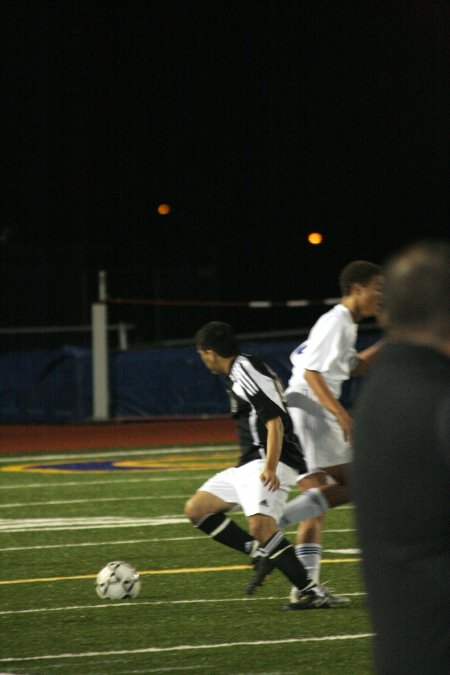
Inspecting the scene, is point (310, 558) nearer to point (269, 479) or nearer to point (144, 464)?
point (269, 479)

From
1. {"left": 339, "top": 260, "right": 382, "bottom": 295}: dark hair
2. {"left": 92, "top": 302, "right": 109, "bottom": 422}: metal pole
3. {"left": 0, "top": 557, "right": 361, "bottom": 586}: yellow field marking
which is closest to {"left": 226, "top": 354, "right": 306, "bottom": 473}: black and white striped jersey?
{"left": 339, "top": 260, "right": 382, "bottom": 295}: dark hair

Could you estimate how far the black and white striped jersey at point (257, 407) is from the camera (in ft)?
23.7

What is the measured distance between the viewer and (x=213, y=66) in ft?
121

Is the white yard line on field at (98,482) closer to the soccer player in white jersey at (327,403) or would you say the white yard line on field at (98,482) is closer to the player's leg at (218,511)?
the player's leg at (218,511)

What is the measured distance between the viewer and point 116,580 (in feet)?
25.1

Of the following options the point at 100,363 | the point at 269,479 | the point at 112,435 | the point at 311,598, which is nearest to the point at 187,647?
the point at 311,598

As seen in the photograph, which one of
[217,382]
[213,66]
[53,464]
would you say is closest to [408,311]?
[53,464]

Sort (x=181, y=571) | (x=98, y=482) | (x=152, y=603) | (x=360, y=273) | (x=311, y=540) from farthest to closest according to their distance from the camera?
(x=98, y=482)
(x=181, y=571)
(x=152, y=603)
(x=360, y=273)
(x=311, y=540)

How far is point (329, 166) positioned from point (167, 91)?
16.7ft

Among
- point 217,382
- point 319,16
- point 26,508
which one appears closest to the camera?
point 26,508

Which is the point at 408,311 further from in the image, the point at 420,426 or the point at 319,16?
the point at 319,16

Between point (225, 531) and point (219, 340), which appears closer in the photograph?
point (219, 340)

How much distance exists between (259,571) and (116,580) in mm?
853

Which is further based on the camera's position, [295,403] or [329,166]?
[329,166]
